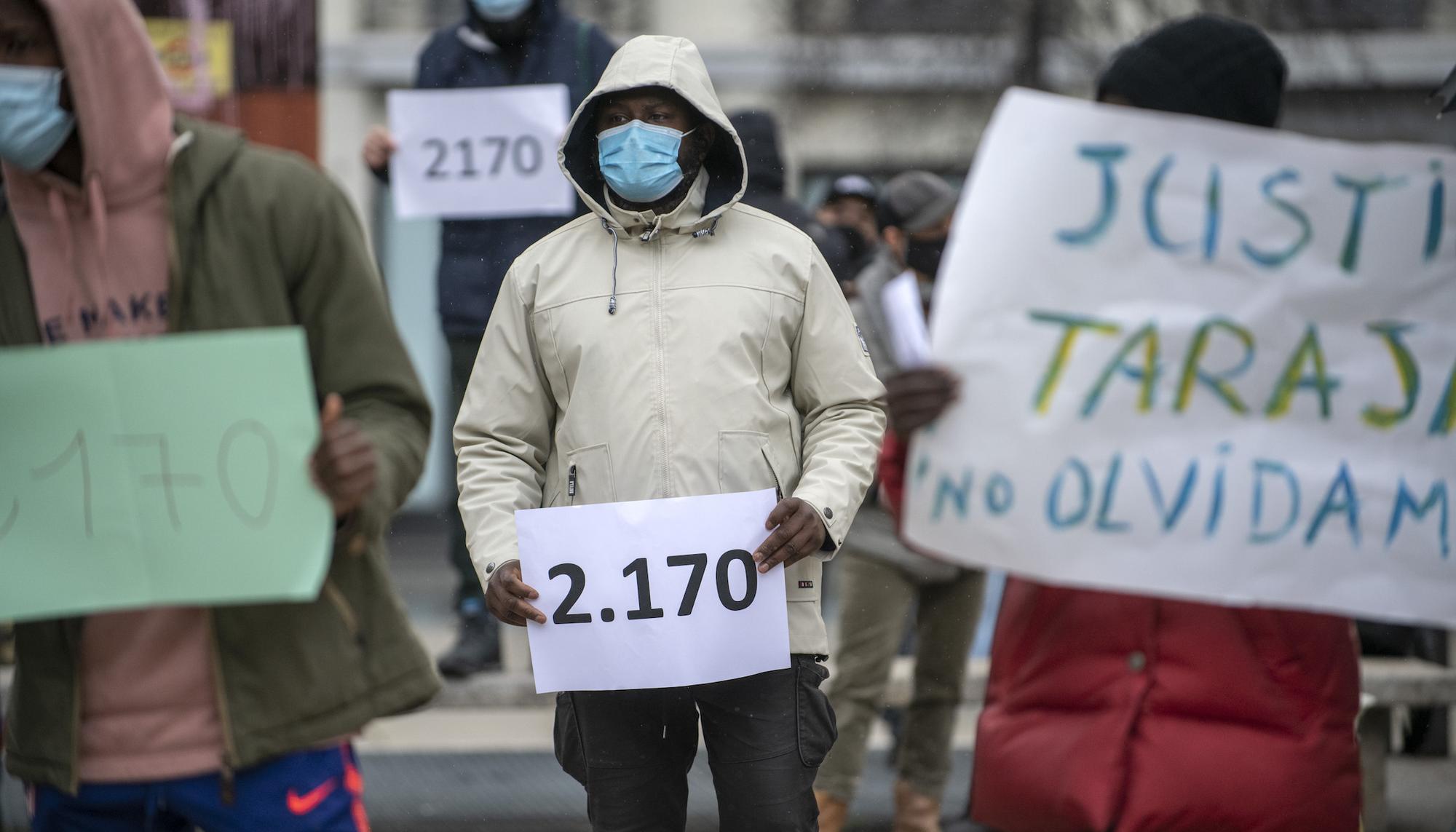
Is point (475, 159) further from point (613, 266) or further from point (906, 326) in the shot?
point (906, 326)

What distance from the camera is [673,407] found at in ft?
9.39

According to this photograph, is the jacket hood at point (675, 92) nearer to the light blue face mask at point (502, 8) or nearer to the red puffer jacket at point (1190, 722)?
the red puffer jacket at point (1190, 722)

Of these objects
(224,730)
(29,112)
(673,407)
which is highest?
(29,112)

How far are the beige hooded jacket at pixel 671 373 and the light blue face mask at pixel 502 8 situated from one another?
1.51 metres

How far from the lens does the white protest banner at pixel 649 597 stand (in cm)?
282

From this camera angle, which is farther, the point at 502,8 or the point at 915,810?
the point at 915,810

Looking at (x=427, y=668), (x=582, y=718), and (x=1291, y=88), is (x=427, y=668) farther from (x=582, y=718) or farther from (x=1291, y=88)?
(x=1291, y=88)

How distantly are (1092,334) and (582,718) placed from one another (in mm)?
1255

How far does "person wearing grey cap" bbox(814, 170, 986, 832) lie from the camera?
15.1 ft

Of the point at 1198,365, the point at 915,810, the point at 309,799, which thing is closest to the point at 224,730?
the point at 309,799

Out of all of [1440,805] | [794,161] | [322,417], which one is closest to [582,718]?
[322,417]

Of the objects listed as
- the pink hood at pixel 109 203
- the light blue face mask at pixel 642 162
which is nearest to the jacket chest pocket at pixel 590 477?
the light blue face mask at pixel 642 162

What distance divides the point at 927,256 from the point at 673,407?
2.02 metres

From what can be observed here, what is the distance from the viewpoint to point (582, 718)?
9.85 ft
